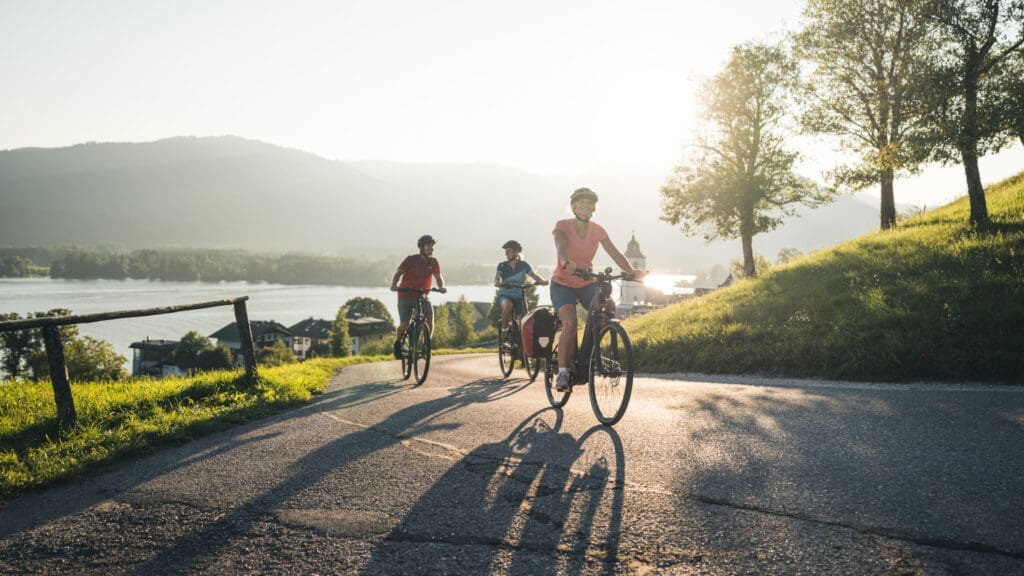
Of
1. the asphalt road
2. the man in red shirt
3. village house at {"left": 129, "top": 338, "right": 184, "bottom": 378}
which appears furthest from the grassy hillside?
village house at {"left": 129, "top": 338, "right": 184, "bottom": 378}

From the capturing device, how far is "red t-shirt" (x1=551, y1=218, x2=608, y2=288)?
232 inches

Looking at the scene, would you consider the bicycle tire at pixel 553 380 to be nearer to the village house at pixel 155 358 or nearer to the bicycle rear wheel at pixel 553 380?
the bicycle rear wheel at pixel 553 380

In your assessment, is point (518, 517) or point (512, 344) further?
point (512, 344)

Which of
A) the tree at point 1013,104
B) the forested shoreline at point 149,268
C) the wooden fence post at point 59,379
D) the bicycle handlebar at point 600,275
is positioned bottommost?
the wooden fence post at point 59,379

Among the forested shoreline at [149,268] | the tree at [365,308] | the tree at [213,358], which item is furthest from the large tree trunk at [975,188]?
the forested shoreline at [149,268]

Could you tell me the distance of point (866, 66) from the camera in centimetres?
2162

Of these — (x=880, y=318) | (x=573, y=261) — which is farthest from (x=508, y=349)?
(x=880, y=318)

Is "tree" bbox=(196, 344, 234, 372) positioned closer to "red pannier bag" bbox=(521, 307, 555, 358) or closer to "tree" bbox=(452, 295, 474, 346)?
"tree" bbox=(452, 295, 474, 346)

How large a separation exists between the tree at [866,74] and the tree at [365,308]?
3246 inches

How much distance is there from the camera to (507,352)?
10.3 meters

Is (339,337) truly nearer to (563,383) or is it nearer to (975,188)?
(975,188)

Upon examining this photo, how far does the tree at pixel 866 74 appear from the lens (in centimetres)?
1903

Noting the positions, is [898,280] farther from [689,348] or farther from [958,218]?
[958,218]

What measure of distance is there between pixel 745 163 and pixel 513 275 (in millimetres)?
26102
